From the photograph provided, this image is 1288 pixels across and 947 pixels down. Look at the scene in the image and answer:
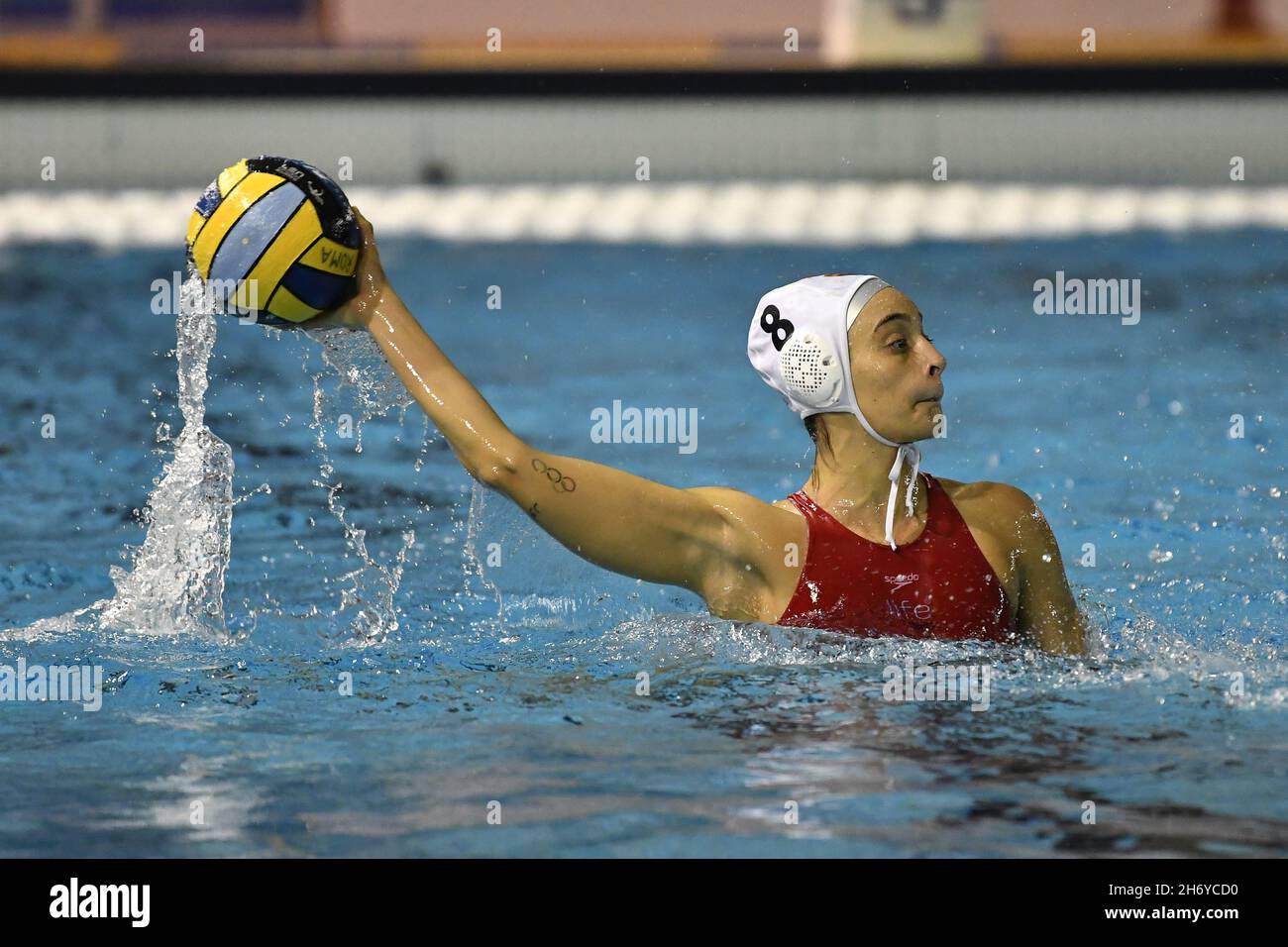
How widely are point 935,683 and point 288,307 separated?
1335mm

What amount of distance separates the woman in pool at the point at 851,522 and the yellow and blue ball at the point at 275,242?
67 millimetres

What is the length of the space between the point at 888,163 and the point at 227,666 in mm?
7256

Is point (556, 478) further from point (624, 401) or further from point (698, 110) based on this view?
point (698, 110)

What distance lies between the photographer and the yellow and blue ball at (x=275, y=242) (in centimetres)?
296

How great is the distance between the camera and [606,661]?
360 centimetres

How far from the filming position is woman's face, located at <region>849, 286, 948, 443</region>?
10.4 ft

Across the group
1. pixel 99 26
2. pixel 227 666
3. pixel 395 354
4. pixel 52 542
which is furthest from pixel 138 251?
pixel 395 354

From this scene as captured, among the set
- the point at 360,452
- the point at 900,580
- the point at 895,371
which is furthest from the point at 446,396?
the point at 360,452

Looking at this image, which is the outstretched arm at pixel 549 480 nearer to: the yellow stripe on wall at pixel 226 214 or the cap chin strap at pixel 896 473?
the yellow stripe on wall at pixel 226 214

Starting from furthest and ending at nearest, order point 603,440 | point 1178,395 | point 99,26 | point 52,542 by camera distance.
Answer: point 99,26
point 1178,395
point 603,440
point 52,542
